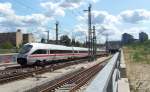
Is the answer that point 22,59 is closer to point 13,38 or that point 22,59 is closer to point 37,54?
point 37,54

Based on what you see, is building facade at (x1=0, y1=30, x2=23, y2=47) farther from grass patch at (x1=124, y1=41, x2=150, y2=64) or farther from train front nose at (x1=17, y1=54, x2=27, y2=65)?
train front nose at (x1=17, y1=54, x2=27, y2=65)

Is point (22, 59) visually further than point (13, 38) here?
No

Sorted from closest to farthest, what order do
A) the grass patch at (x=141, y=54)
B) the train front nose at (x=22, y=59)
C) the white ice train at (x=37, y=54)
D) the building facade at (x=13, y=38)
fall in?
the train front nose at (x=22, y=59) → the white ice train at (x=37, y=54) → the grass patch at (x=141, y=54) → the building facade at (x=13, y=38)

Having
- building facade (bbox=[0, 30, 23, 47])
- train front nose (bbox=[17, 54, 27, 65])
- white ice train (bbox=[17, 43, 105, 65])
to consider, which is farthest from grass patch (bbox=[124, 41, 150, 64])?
building facade (bbox=[0, 30, 23, 47])

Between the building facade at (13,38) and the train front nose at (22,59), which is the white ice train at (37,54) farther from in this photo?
the building facade at (13,38)

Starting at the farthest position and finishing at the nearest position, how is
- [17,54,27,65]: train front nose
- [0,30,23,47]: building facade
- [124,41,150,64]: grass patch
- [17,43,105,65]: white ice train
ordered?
[0,30,23,47]: building facade → [124,41,150,64]: grass patch → [17,43,105,65]: white ice train → [17,54,27,65]: train front nose

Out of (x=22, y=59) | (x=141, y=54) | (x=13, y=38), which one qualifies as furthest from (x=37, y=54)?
(x=13, y=38)

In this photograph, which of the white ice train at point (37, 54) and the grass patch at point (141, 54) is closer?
the white ice train at point (37, 54)

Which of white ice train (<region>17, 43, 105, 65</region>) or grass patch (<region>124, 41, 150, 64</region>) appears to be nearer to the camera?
white ice train (<region>17, 43, 105, 65</region>)

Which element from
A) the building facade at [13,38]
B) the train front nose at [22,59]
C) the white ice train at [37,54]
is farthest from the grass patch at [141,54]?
the building facade at [13,38]

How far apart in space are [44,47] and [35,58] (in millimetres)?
3099

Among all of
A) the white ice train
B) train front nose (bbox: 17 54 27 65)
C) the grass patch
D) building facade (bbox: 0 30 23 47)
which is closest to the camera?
train front nose (bbox: 17 54 27 65)

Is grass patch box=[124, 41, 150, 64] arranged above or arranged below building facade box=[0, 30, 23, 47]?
below

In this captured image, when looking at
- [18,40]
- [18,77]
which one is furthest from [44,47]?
[18,40]
